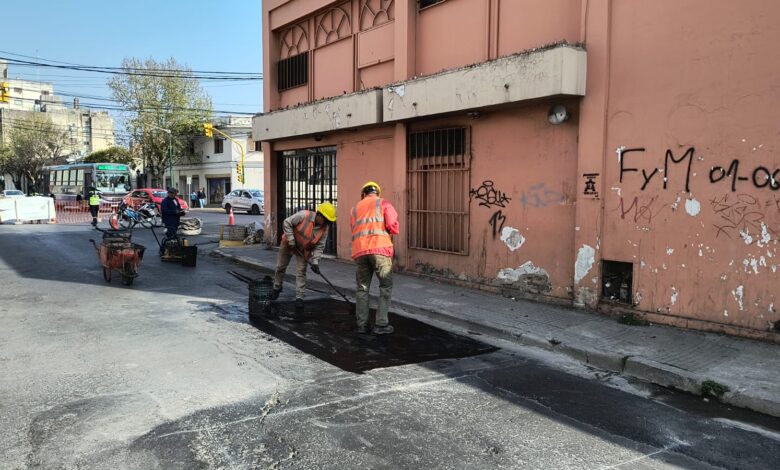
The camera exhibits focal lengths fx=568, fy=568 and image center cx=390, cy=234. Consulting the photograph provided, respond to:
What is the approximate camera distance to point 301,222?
8.04 meters

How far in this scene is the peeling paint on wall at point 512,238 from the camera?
8.91m

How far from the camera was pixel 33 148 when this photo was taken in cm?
5497

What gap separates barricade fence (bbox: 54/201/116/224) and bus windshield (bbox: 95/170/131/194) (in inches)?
65.7

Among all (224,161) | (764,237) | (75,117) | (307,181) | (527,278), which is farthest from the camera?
(75,117)

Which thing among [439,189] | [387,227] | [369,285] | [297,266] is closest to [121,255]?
[297,266]

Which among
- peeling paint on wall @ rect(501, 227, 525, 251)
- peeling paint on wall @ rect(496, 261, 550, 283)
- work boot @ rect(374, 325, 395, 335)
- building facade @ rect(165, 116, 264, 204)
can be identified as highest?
building facade @ rect(165, 116, 264, 204)

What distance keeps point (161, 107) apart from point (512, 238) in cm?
4378

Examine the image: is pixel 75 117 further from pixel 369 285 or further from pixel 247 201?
pixel 369 285

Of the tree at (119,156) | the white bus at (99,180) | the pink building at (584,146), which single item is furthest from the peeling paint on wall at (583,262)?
the tree at (119,156)

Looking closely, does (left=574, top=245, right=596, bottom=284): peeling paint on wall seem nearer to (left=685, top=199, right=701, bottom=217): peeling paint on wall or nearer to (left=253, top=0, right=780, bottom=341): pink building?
(left=253, top=0, right=780, bottom=341): pink building

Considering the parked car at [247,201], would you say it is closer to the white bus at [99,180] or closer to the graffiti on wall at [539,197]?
the white bus at [99,180]

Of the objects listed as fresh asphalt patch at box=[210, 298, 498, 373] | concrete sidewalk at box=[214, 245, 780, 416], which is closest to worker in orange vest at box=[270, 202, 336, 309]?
fresh asphalt patch at box=[210, 298, 498, 373]

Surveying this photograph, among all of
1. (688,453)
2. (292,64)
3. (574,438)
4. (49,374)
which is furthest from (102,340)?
(292,64)

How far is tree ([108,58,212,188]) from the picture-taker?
150 feet
